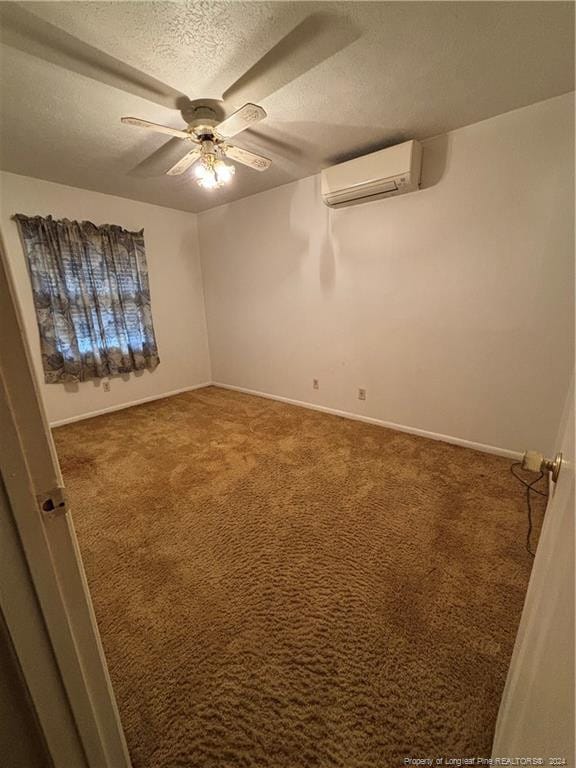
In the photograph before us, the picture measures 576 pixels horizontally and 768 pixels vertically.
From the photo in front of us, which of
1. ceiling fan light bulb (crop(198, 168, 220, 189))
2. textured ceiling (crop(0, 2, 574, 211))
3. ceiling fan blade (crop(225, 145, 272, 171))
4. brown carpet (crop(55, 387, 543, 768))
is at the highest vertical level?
textured ceiling (crop(0, 2, 574, 211))

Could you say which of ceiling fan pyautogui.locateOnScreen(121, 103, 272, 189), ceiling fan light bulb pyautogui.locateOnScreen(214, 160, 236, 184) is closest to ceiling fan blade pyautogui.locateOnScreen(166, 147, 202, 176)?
ceiling fan pyautogui.locateOnScreen(121, 103, 272, 189)

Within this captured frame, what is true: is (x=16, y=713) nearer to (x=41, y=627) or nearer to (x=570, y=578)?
(x=41, y=627)

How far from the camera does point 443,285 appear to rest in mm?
2432

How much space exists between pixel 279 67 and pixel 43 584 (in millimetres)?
2206

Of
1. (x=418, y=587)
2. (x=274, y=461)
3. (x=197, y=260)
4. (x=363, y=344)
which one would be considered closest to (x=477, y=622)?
(x=418, y=587)

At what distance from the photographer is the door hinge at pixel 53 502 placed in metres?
0.50

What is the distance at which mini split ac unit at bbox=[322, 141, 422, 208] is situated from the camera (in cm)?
222

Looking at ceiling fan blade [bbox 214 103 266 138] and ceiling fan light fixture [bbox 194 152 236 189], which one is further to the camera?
ceiling fan light fixture [bbox 194 152 236 189]

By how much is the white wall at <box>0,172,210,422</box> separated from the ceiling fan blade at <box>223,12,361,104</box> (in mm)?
2253

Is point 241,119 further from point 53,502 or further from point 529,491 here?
point 529,491

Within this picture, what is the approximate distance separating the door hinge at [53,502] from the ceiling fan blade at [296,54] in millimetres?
1926

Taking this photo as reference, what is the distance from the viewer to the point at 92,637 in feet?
2.00

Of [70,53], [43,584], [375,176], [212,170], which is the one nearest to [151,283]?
[212,170]

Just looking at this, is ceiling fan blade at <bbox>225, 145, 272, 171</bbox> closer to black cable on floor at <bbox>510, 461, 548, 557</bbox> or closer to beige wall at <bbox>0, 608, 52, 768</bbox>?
beige wall at <bbox>0, 608, 52, 768</bbox>
